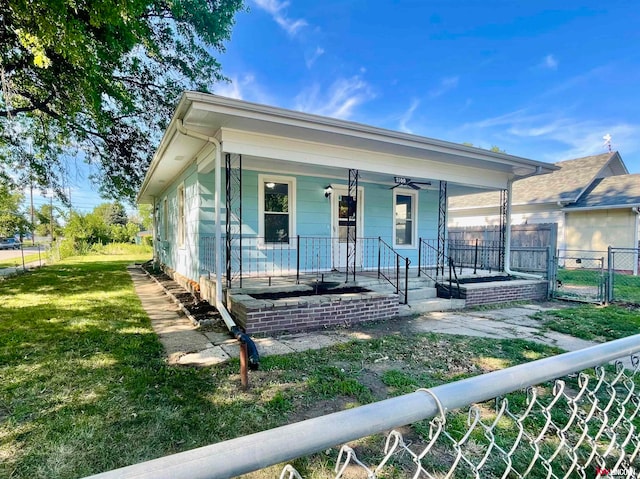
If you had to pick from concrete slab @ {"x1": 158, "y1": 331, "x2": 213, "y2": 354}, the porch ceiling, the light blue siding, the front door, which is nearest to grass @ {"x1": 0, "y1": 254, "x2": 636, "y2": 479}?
concrete slab @ {"x1": 158, "y1": 331, "x2": 213, "y2": 354}

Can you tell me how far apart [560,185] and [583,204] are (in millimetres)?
1809

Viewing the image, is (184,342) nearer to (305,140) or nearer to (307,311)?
(307,311)

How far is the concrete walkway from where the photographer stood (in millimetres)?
4145

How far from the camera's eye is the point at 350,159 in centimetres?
654

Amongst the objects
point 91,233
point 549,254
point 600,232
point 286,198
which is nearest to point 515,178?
point 549,254

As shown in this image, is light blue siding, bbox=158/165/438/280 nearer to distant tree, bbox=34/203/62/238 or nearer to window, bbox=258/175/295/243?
window, bbox=258/175/295/243

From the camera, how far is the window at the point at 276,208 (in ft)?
24.7

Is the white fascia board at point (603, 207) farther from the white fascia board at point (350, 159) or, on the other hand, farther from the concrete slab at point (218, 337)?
the concrete slab at point (218, 337)

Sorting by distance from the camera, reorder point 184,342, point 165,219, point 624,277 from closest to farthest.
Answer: point 184,342, point 624,277, point 165,219

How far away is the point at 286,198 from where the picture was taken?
7820 mm

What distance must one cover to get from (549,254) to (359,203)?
4669mm

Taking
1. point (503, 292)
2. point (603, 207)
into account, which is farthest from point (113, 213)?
point (603, 207)

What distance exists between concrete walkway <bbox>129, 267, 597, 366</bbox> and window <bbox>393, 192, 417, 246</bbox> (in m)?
3.39

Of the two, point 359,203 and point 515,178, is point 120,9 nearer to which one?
point 359,203
